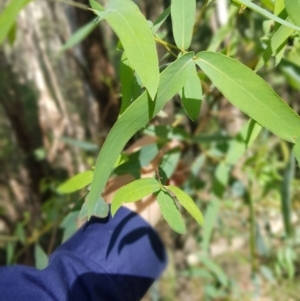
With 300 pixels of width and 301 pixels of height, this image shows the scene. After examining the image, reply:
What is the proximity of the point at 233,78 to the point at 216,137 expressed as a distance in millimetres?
492

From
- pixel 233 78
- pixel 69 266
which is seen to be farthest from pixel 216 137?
pixel 233 78

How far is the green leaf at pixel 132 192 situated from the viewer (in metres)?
0.45

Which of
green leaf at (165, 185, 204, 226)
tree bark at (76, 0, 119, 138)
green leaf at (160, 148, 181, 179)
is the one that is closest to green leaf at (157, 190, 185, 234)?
green leaf at (165, 185, 204, 226)

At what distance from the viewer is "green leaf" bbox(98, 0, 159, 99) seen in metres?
0.39

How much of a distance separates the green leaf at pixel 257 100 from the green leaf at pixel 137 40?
6cm

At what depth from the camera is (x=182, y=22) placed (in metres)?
0.44

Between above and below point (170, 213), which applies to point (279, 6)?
above

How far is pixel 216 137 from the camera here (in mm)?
896

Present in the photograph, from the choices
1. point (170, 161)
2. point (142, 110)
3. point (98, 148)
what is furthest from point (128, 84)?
point (98, 148)

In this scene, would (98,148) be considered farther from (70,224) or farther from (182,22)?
(182,22)

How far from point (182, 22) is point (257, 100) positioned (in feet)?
0.32

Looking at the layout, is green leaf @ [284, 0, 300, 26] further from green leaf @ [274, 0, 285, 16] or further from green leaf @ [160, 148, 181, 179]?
green leaf @ [160, 148, 181, 179]

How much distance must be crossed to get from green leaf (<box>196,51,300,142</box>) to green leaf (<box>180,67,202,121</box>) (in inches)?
1.0

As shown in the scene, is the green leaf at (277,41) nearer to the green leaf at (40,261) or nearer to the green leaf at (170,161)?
the green leaf at (170,161)
